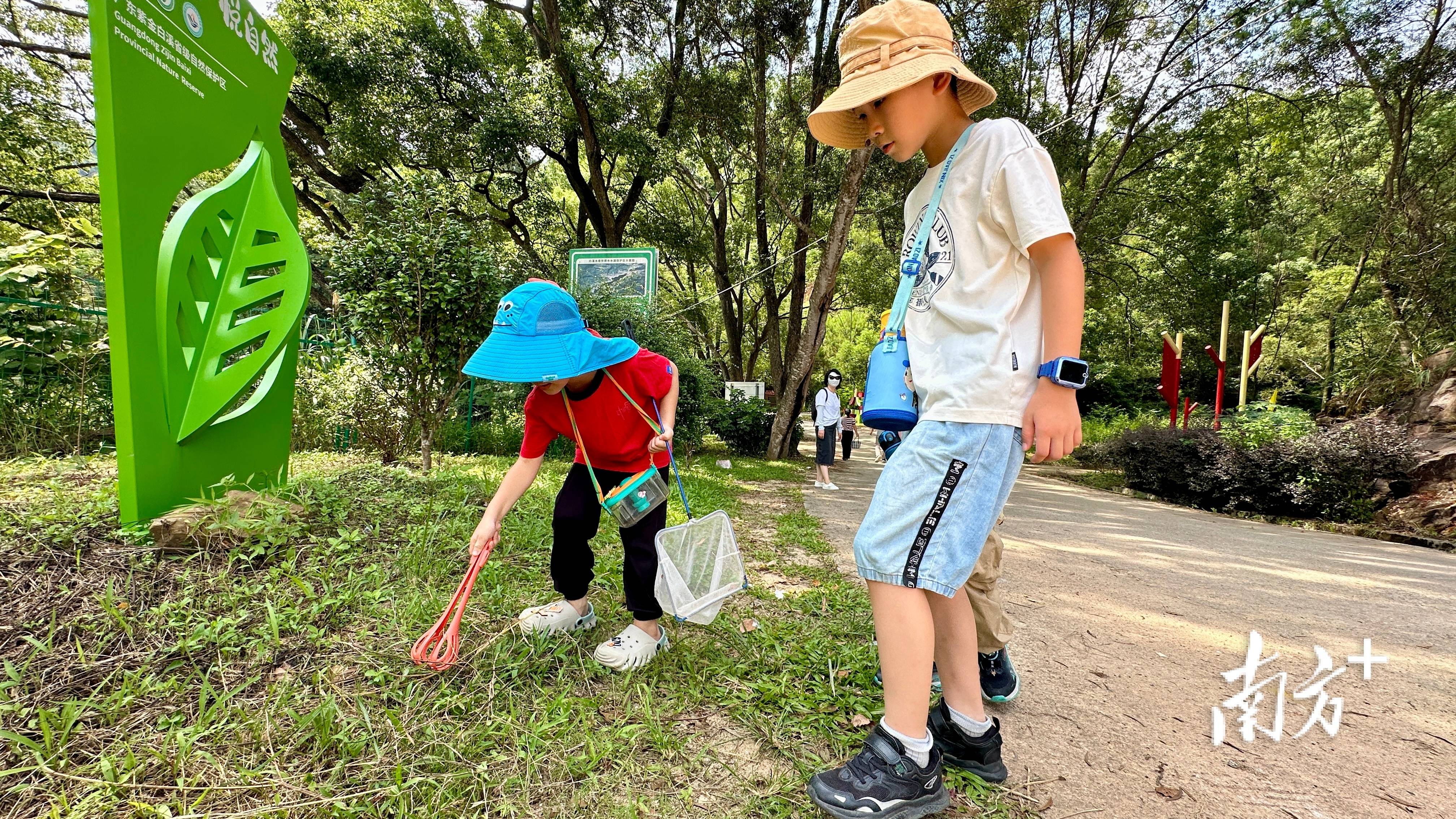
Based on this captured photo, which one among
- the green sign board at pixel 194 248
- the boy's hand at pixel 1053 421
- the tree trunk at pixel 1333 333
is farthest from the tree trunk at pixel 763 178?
the tree trunk at pixel 1333 333

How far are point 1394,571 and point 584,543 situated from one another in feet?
Result: 19.5

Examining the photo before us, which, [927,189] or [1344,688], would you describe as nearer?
[927,189]

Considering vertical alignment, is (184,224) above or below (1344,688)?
above

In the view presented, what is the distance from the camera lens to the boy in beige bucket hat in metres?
1.32

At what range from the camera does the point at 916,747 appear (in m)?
1.40

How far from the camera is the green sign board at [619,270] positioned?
28.5ft

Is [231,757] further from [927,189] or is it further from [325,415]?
[325,415]

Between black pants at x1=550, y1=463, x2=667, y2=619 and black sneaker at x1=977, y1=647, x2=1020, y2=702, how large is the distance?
113 cm

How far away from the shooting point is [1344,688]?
2355 millimetres

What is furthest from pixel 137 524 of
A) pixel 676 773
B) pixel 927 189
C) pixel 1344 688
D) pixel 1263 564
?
pixel 1263 564

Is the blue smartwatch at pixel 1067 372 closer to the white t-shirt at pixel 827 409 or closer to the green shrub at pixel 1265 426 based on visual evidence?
the white t-shirt at pixel 827 409

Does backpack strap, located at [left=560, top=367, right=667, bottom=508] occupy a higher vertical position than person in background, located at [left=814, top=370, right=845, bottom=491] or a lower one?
higher

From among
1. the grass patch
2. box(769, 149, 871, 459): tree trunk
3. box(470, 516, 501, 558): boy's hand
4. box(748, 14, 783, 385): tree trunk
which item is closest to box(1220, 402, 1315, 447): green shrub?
box(769, 149, 871, 459): tree trunk

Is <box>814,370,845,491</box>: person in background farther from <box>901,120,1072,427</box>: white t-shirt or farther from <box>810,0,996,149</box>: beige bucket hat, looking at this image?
<box>810,0,996,149</box>: beige bucket hat
